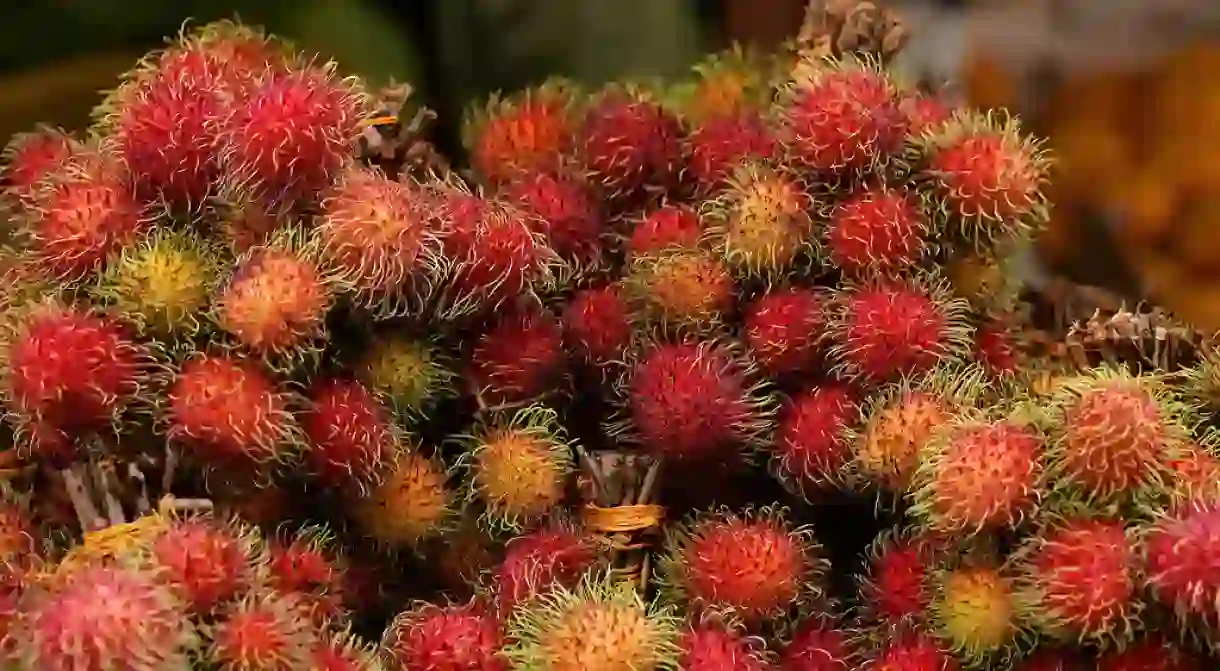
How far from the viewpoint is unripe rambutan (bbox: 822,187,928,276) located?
71cm

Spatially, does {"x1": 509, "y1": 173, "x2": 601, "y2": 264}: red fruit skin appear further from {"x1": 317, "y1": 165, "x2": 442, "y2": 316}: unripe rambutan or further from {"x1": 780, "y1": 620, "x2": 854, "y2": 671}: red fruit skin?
{"x1": 780, "y1": 620, "x2": 854, "y2": 671}: red fruit skin

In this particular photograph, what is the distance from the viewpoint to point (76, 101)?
3.71 feet

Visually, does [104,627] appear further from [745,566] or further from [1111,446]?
[1111,446]

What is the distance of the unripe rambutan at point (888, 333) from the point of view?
69 cm

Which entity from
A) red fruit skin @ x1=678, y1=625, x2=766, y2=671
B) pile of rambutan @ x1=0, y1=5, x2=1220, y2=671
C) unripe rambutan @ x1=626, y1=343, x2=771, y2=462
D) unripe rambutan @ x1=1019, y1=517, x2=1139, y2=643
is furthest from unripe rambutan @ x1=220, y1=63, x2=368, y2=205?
unripe rambutan @ x1=1019, y1=517, x2=1139, y2=643

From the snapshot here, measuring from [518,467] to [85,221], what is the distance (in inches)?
10.9

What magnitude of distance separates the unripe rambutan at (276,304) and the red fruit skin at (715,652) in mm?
253

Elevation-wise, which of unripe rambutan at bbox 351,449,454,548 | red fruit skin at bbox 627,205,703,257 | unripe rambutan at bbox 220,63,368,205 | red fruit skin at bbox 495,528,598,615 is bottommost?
red fruit skin at bbox 495,528,598,615

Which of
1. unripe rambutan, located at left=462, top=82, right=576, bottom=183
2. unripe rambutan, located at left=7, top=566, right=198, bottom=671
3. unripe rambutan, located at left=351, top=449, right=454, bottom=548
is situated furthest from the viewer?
unripe rambutan, located at left=462, top=82, right=576, bottom=183

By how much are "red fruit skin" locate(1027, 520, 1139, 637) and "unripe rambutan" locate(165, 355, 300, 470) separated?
389mm

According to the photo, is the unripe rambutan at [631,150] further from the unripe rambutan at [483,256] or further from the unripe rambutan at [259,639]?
the unripe rambutan at [259,639]

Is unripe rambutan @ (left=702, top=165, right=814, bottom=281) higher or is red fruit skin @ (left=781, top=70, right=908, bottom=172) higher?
red fruit skin @ (left=781, top=70, right=908, bottom=172)

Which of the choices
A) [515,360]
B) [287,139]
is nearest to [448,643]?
[515,360]

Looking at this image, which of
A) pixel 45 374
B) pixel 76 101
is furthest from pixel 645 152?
pixel 76 101
